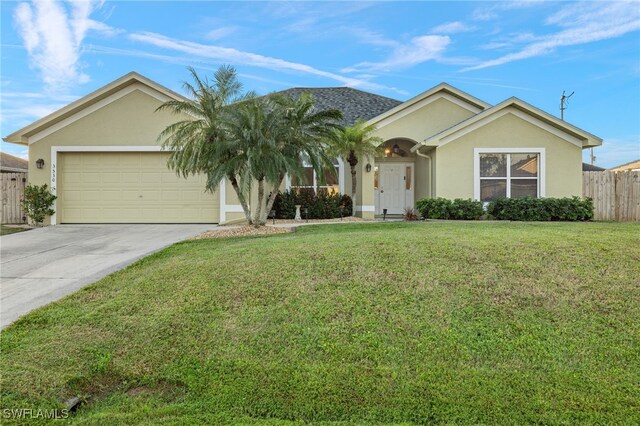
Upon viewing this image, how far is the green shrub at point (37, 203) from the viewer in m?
13.0

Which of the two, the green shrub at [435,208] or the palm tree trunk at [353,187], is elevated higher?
the palm tree trunk at [353,187]

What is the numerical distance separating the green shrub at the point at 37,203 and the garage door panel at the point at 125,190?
2.15 feet

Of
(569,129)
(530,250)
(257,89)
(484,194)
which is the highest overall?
(257,89)

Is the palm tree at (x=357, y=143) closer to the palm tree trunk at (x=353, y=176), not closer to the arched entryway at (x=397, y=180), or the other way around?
the palm tree trunk at (x=353, y=176)

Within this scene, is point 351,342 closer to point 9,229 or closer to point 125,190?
point 125,190

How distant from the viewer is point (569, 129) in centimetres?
1316

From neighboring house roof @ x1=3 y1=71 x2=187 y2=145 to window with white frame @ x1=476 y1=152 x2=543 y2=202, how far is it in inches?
447

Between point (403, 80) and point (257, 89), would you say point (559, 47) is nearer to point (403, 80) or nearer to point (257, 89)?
point (403, 80)

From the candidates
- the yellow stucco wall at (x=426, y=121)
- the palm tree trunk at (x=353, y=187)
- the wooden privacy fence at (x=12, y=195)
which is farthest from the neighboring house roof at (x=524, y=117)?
the wooden privacy fence at (x=12, y=195)

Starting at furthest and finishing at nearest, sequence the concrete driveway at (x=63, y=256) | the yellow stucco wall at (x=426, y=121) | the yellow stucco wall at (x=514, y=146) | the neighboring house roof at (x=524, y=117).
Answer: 1. the yellow stucco wall at (x=426, y=121)
2. the yellow stucco wall at (x=514, y=146)
3. the neighboring house roof at (x=524, y=117)
4. the concrete driveway at (x=63, y=256)

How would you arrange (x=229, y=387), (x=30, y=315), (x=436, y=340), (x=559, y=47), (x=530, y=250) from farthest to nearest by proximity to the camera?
(x=559, y=47)
(x=530, y=250)
(x=30, y=315)
(x=436, y=340)
(x=229, y=387)

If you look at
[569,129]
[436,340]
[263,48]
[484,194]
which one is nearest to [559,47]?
[569,129]

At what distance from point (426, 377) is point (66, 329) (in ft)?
12.8

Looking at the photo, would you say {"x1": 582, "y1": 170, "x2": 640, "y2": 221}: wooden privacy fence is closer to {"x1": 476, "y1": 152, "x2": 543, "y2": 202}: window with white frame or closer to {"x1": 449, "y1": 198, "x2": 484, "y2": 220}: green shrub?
{"x1": 476, "y1": 152, "x2": 543, "y2": 202}: window with white frame
